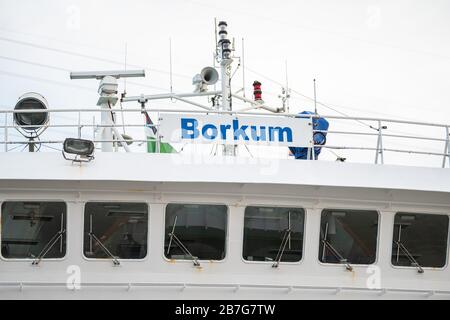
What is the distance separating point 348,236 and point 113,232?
12.9 feet

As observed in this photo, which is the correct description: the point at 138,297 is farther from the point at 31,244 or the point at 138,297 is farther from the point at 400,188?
the point at 400,188

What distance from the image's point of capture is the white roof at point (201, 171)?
8.67m

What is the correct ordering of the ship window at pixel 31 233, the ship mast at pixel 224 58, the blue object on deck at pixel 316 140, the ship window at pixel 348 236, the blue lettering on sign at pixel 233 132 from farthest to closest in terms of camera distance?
the ship mast at pixel 224 58
the blue object on deck at pixel 316 140
the blue lettering on sign at pixel 233 132
the ship window at pixel 348 236
the ship window at pixel 31 233

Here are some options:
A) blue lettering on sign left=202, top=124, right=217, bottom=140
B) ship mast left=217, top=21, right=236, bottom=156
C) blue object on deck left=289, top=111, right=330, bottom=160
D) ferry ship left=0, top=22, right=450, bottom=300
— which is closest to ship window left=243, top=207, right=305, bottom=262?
ferry ship left=0, top=22, right=450, bottom=300

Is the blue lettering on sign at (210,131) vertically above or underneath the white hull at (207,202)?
above

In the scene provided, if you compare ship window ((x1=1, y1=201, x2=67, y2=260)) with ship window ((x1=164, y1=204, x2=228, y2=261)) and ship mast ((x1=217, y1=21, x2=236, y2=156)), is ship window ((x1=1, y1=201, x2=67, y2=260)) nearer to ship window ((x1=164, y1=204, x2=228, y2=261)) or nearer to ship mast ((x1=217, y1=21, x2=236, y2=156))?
ship window ((x1=164, y1=204, x2=228, y2=261))

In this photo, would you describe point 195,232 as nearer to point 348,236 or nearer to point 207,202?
point 207,202

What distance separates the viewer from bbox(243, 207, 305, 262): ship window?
9.00 meters

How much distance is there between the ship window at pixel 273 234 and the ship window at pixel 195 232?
422 mm

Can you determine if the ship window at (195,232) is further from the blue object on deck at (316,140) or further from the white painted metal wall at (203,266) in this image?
the blue object on deck at (316,140)

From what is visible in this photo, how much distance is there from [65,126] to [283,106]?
20.8 feet

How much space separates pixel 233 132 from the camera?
9.40 metres

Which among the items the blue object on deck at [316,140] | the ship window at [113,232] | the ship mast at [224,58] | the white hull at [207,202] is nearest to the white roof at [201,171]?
the white hull at [207,202]
